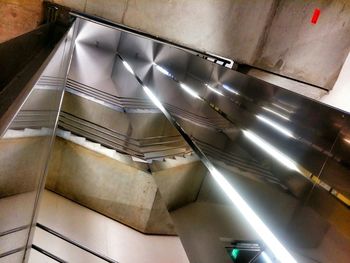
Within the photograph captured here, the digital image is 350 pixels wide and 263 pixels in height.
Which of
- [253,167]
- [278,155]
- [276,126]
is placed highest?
[276,126]

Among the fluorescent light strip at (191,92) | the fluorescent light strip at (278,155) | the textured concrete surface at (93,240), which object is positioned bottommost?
the textured concrete surface at (93,240)

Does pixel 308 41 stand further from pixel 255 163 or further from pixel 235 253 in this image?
pixel 235 253

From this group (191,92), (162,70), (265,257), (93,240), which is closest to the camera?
(265,257)

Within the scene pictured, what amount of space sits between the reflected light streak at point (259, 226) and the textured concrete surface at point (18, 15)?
5021 mm

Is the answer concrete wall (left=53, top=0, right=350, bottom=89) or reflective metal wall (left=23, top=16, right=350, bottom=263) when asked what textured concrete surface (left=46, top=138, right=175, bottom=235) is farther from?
concrete wall (left=53, top=0, right=350, bottom=89)

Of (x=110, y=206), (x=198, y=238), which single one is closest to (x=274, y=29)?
(x=110, y=206)

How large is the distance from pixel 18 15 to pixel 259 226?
5.49 meters

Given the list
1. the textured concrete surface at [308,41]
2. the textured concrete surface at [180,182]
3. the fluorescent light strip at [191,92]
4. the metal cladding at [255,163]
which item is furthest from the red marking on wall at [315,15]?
the textured concrete surface at [180,182]

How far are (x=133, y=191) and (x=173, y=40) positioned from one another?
411 cm

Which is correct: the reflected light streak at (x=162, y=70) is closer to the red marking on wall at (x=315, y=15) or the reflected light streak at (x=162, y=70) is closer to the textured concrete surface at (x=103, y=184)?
the red marking on wall at (x=315, y=15)

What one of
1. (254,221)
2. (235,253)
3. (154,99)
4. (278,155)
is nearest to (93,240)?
(235,253)

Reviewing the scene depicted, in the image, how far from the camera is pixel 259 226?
118 centimetres

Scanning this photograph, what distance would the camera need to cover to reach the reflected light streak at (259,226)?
101 cm

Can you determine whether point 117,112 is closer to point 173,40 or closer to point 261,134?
point 261,134
